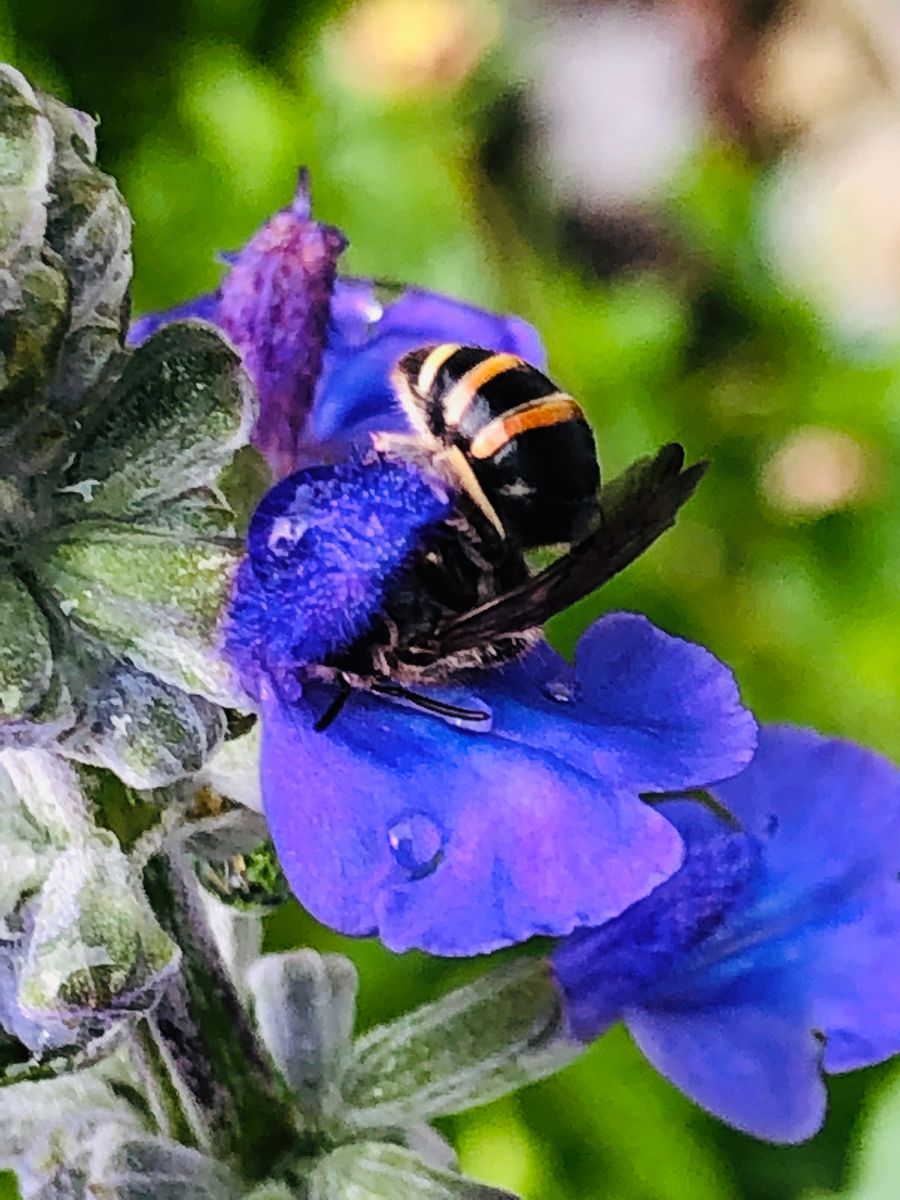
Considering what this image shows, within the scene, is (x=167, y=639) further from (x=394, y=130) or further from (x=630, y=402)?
(x=394, y=130)

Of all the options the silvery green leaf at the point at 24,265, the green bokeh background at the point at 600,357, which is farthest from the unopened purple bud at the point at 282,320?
the green bokeh background at the point at 600,357

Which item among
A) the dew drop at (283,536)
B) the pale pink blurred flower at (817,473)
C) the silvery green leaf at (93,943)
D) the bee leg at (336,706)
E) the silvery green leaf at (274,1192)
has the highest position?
the pale pink blurred flower at (817,473)

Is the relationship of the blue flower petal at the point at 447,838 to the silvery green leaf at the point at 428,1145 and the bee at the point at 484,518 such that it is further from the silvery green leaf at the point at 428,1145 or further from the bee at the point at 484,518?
the silvery green leaf at the point at 428,1145

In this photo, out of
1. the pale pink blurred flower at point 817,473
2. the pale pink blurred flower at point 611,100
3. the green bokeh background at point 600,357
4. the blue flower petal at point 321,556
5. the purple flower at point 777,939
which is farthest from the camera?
the pale pink blurred flower at point 611,100

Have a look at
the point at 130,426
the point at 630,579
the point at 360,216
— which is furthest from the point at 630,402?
the point at 130,426

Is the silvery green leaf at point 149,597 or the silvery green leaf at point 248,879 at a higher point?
the silvery green leaf at point 149,597

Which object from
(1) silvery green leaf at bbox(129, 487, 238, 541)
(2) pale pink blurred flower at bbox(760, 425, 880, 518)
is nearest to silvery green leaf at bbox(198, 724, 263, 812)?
(1) silvery green leaf at bbox(129, 487, 238, 541)

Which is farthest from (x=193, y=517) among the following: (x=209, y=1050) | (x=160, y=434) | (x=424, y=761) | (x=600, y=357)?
(x=600, y=357)
